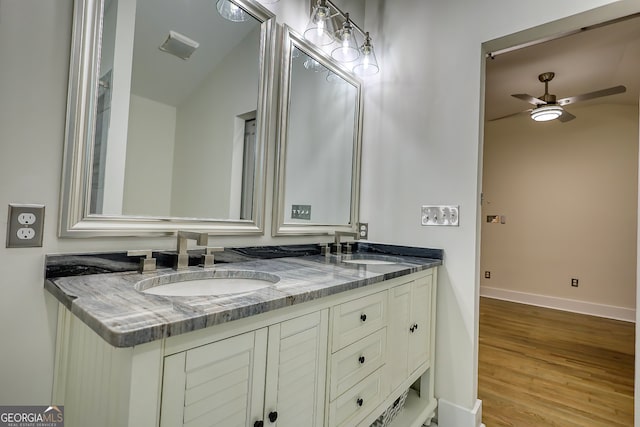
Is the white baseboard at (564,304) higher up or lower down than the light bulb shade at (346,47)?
lower down

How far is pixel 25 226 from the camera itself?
0.85m

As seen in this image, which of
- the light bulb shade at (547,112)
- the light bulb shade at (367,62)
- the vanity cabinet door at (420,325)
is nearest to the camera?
the vanity cabinet door at (420,325)

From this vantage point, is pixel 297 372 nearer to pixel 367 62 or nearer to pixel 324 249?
pixel 324 249

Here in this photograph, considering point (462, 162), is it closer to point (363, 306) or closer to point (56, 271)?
point (363, 306)

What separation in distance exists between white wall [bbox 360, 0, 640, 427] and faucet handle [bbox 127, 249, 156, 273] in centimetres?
135

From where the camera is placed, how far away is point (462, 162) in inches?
66.6

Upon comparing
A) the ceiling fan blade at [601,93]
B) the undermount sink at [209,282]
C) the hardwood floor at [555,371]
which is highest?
the ceiling fan blade at [601,93]

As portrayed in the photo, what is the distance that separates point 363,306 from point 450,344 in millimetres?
857

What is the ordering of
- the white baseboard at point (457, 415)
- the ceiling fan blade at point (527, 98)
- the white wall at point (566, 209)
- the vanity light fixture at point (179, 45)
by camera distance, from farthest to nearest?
1. the white wall at point (566, 209)
2. the ceiling fan blade at point (527, 98)
3. the white baseboard at point (457, 415)
4. the vanity light fixture at point (179, 45)

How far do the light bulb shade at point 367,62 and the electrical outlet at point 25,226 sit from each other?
1.77 meters

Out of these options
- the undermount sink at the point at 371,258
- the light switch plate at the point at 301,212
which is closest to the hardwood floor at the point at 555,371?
the undermount sink at the point at 371,258

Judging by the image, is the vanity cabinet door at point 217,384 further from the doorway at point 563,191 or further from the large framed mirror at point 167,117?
the doorway at point 563,191
